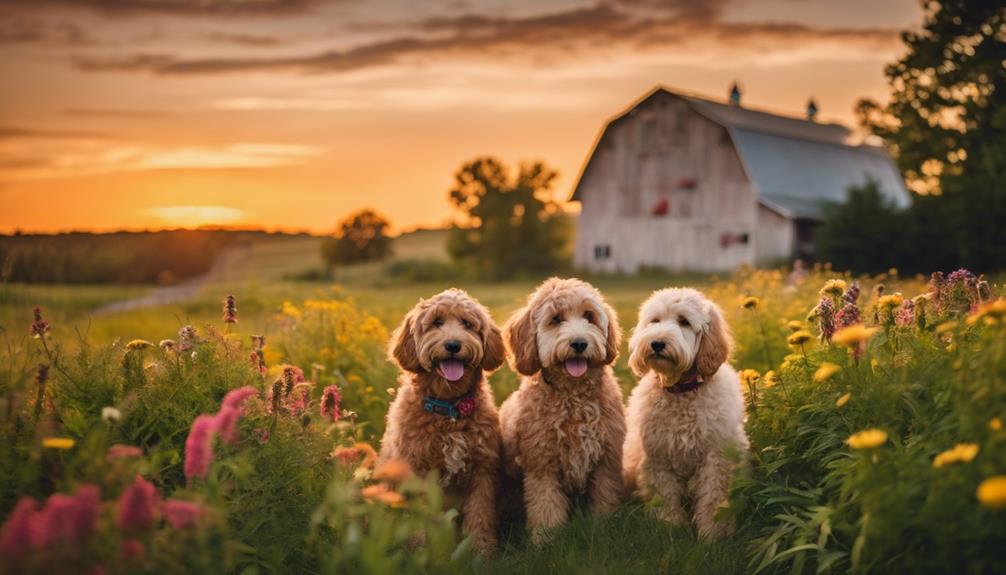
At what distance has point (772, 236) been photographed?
29969mm

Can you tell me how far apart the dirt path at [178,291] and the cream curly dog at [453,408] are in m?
10.3

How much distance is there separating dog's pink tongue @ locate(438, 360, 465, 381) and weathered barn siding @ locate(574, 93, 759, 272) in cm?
2610

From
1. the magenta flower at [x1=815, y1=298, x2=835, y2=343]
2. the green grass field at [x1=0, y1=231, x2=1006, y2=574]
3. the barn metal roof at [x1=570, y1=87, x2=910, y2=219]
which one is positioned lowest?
the green grass field at [x1=0, y1=231, x2=1006, y2=574]

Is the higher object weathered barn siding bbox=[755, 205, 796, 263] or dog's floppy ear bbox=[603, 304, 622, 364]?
weathered barn siding bbox=[755, 205, 796, 263]

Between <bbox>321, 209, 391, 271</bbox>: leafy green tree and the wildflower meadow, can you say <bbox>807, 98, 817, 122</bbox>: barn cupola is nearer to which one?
<bbox>321, 209, 391, 271</bbox>: leafy green tree

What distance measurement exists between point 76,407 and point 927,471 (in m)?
4.15

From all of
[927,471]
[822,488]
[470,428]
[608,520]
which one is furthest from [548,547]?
[927,471]

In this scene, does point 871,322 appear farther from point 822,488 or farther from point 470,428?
point 470,428

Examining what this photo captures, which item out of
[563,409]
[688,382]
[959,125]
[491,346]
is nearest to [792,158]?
[959,125]

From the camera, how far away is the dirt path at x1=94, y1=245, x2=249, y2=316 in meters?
20.3

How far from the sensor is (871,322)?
539cm

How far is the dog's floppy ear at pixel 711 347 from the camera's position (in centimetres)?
534

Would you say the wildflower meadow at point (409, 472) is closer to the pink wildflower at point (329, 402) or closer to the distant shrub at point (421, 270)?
the pink wildflower at point (329, 402)

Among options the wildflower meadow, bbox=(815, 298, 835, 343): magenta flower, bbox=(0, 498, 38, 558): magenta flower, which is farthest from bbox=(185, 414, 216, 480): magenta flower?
bbox=(815, 298, 835, 343): magenta flower
